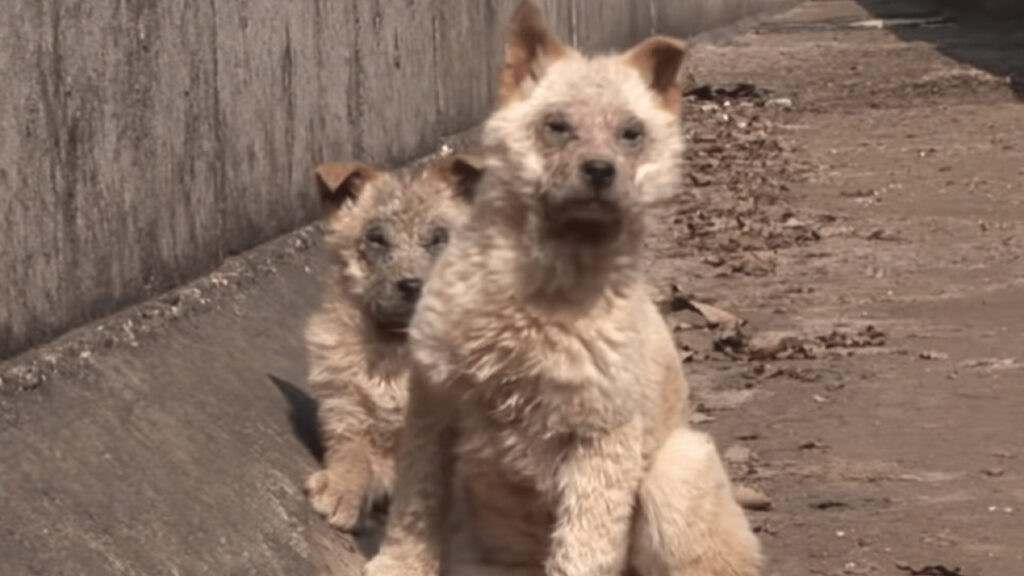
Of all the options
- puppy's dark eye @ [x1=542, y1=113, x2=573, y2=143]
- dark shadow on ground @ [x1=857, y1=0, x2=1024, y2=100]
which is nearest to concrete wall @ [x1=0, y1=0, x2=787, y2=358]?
puppy's dark eye @ [x1=542, y1=113, x2=573, y2=143]

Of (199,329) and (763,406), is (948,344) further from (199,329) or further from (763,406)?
(199,329)

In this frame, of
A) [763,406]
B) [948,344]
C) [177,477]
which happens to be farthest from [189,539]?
[948,344]

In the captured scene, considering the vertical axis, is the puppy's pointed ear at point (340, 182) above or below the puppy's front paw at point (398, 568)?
above

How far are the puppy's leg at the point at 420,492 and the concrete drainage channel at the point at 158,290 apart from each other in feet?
0.88

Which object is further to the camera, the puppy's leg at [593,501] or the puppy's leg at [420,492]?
the puppy's leg at [420,492]

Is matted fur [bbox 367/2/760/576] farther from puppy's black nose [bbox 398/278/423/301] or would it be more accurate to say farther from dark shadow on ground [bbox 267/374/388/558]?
puppy's black nose [bbox 398/278/423/301]

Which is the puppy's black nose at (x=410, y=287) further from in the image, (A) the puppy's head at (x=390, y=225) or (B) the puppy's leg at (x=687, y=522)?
(B) the puppy's leg at (x=687, y=522)

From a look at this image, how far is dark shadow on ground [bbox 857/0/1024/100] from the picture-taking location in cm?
2256

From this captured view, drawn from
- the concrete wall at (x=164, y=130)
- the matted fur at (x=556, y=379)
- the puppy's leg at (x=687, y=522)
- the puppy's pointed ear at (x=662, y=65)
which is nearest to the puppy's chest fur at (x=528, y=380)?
the matted fur at (x=556, y=379)

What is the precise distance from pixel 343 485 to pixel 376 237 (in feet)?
3.20

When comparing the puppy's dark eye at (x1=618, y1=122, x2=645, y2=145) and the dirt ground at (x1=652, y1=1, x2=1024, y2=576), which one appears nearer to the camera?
the puppy's dark eye at (x1=618, y1=122, x2=645, y2=145)

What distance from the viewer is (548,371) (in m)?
5.97

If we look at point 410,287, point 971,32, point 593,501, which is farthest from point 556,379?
point 971,32

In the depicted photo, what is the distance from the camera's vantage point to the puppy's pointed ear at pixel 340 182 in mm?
7402
